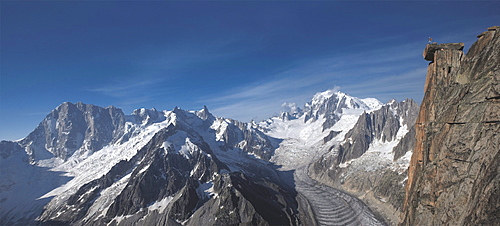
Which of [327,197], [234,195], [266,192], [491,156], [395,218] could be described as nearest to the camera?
[491,156]

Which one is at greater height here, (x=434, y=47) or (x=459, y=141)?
(x=434, y=47)

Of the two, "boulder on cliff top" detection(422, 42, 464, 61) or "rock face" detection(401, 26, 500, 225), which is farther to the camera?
"boulder on cliff top" detection(422, 42, 464, 61)

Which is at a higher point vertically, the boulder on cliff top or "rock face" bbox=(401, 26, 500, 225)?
Answer: the boulder on cliff top

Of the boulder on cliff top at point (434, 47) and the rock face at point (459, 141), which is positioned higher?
the boulder on cliff top at point (434, 47)

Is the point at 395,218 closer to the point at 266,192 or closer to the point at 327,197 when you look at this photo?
the point at 327,197

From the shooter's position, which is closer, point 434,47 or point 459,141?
point 459,141

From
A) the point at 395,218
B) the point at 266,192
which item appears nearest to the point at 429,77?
the point at 395,218

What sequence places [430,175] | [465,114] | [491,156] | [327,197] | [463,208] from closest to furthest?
[491,156], [463,208], [465,114], [430,175], [327,197]

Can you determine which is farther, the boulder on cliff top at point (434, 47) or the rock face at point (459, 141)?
the boulder on cliff top at point (434, 47)
